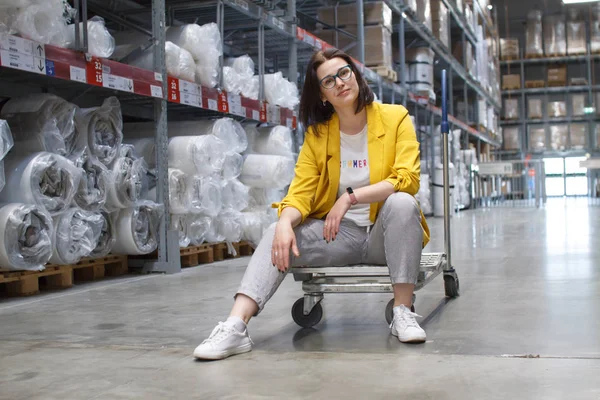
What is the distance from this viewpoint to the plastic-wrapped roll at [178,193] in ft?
20.2

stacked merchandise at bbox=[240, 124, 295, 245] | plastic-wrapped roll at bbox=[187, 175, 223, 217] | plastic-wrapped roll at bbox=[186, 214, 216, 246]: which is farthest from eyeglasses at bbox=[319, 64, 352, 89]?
stacked merchandise at bbox=[240, 124, 295, 245]

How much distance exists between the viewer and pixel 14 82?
5613mm

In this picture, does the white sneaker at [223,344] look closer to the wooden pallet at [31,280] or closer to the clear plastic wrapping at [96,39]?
the wooden pallet at [31,280]

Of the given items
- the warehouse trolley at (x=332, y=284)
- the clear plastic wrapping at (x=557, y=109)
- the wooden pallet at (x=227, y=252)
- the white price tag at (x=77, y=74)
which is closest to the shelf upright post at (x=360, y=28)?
the wooden pallet at (x=227, y=252)

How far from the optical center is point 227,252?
7.59 meters

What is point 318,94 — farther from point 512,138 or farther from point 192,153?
point 512,138

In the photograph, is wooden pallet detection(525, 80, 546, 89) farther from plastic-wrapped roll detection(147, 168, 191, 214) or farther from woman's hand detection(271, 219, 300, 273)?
woman's hand detection(271, 219, 300, 273)

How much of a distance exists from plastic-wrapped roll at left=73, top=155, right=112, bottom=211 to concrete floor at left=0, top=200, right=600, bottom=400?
0.59 metres

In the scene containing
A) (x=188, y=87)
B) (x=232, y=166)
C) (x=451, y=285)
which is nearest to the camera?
(x=451, y=285)

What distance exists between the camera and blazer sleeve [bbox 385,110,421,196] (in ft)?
10.2

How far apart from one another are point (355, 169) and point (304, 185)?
0.24 m

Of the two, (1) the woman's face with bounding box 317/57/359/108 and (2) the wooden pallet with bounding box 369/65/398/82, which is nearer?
(1) the woman's face with bounding box 317/57/359/108

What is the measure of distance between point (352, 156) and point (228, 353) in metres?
1.05

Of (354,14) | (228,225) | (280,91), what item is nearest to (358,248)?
(228,225)
